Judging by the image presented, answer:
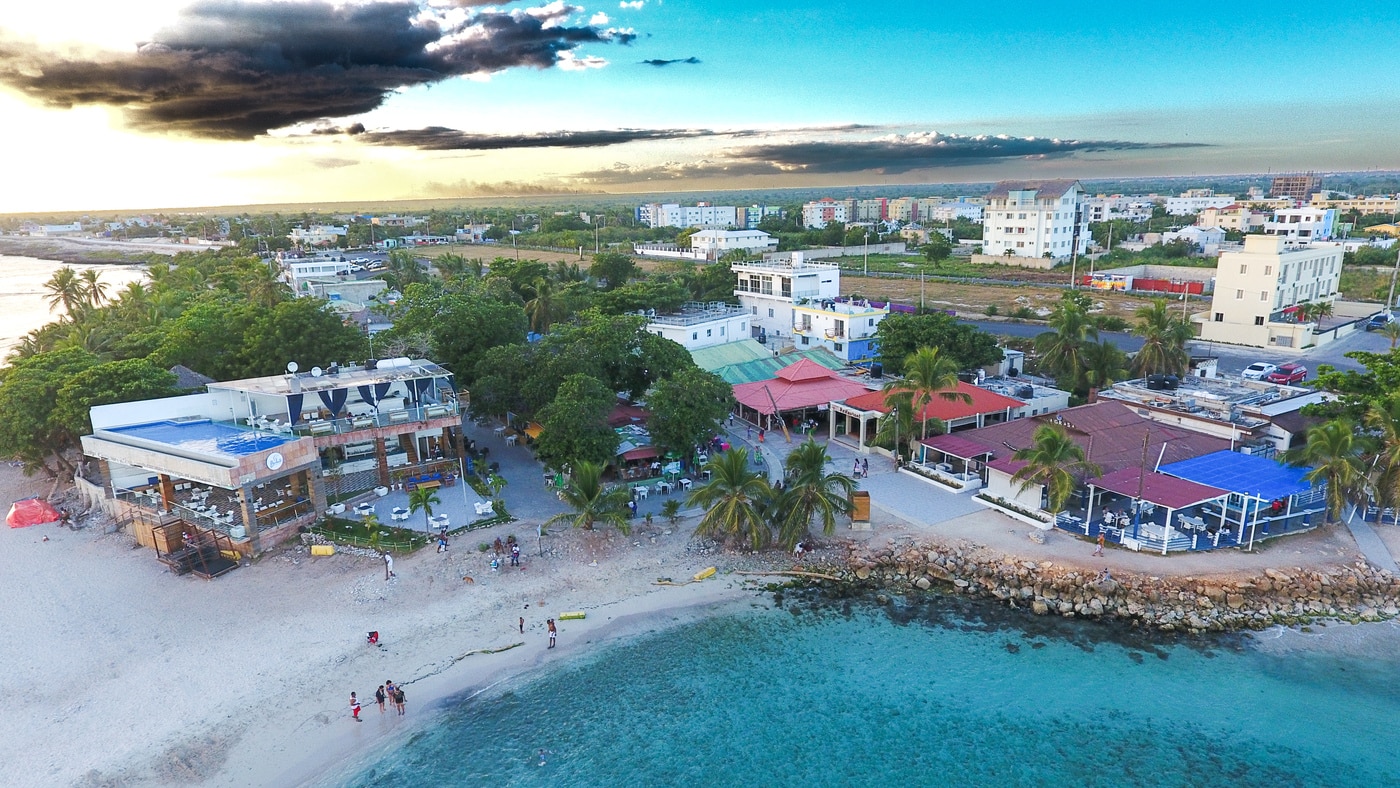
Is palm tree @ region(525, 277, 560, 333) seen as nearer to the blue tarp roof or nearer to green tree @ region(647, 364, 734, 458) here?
green tree @ region(647, 364, 734, 458)

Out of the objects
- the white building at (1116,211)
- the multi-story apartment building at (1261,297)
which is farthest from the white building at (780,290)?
the white building at (1116,211)

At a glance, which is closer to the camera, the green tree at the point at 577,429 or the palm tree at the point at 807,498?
the palm tree at the point at 807,498

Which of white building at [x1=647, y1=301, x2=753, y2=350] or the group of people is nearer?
the group of people

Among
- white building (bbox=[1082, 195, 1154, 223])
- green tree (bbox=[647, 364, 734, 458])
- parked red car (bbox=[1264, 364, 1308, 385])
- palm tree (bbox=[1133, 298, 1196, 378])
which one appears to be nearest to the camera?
green tree (bbox=[647, 364, 734, 458])

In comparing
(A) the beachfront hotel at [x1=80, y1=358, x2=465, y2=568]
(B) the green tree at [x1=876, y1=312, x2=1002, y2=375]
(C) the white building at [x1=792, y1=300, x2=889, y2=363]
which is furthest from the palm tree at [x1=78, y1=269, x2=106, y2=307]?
(B) the green tree at [x1=876, y1=312, x2=1002, y2=375]

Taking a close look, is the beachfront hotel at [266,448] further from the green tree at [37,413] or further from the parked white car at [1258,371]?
the parked white car at [1258,371]

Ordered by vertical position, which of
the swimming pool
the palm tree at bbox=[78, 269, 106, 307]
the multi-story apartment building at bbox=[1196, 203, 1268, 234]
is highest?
the multi-story apartment building at bbox=[1196, 203, 1268, 234]

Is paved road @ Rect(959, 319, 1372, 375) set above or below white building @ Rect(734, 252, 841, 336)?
below
